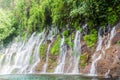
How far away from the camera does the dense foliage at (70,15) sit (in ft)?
78.8

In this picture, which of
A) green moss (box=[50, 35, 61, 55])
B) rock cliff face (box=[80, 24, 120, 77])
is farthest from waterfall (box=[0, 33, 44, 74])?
rock cliff face (box=[80, 24, 120, 77])

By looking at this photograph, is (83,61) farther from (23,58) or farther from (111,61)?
(23,58)

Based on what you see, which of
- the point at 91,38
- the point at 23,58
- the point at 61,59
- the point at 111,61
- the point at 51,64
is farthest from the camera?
the point at 23,58

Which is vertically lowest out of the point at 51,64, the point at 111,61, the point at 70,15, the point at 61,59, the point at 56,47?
the point at 51,64

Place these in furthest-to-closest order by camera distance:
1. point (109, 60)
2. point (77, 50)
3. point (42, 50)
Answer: point (42, 50), point (77, 50), point (109, 60)

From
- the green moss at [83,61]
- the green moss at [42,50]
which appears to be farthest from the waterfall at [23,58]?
the green moss at [83,61]

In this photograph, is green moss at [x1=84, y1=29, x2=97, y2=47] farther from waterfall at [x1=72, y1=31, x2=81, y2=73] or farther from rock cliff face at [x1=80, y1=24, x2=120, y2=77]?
rock cliff face at [x1=80, y1=24, x2=120, y2=77]

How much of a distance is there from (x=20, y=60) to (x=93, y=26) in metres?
11.6

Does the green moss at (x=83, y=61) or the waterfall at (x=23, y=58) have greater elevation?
the green moss at (x=83, y=61)

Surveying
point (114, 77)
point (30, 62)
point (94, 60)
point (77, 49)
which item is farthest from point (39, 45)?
point (114, 77)

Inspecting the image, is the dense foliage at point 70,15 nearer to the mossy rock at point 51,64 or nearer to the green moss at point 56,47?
the green moss at point 56,47

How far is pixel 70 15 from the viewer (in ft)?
88.0

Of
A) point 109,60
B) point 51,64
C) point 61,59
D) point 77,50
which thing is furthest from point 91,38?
point 51,64

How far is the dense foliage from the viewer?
24031 mm
